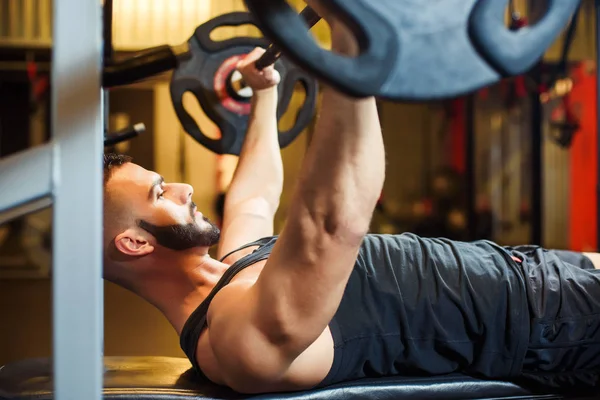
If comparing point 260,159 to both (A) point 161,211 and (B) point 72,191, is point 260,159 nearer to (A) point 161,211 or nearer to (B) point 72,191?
(A) point 161,211

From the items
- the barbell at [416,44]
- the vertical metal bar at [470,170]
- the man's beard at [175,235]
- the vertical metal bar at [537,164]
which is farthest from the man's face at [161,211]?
the vertical metal bar at [470,170]

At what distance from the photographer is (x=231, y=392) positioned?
1.15m

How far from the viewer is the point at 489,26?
1.99ft

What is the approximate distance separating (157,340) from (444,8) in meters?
2.72

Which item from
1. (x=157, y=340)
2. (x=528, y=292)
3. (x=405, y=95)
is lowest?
(x=157, y=340)

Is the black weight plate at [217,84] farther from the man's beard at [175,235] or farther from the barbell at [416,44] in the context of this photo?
the barbell at [416,44]

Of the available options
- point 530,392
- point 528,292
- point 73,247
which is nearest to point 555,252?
point 528,292

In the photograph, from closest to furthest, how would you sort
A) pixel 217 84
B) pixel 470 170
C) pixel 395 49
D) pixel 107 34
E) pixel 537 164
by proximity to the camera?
pixel 395 49 < pixel 107 34 < pixel 217 84 < pixel 537 164 < pixel 470 170

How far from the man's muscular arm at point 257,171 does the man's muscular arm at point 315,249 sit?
1.97 feet

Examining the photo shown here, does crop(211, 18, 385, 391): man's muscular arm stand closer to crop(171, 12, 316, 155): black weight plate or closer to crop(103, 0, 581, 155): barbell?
crop(103, 0, 581, 155): barbell

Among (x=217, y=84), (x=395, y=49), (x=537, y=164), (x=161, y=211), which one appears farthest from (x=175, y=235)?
(x=537, y=164)

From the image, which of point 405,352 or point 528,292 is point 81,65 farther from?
point 528,292

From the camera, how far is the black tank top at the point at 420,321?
1.21m

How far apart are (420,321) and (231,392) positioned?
0.36 meters
